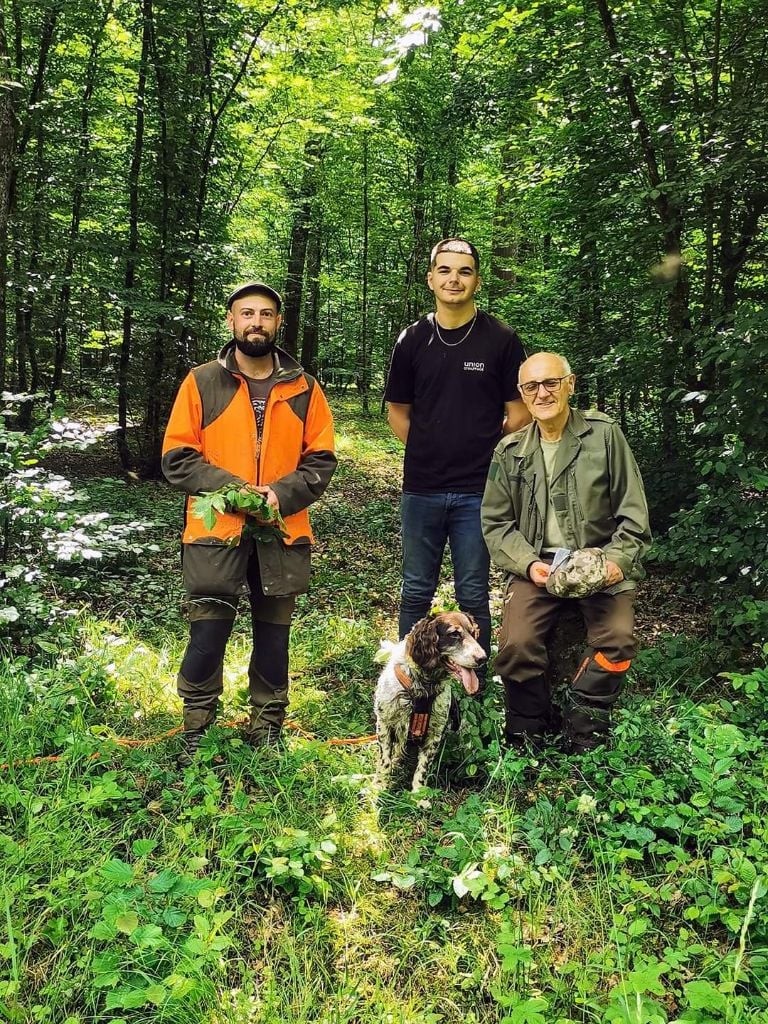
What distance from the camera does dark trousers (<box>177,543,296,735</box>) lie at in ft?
11.4

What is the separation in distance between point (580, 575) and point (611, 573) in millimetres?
156

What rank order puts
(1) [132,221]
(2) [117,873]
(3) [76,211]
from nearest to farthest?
1. (2) [117,873]
2. (1) [132,221]
3. (3) [76,211]

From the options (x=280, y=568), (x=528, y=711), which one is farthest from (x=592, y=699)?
(x=280, y=568)

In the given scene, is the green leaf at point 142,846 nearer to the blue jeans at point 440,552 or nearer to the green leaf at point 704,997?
the blue jeans at point 440,552

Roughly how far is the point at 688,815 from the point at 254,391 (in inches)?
116

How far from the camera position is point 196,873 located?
9.25 ft

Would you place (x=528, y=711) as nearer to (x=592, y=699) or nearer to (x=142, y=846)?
(x=592, y=699)

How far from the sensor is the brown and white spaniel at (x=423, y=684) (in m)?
3.19

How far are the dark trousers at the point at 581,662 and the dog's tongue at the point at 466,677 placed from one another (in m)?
0.39

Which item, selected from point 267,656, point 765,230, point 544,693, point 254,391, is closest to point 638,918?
point 544,693

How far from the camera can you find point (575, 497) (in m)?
3.49

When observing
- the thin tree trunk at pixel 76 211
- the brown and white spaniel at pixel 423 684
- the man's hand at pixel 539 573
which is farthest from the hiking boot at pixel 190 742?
the thin tree trunk at pixel 76 211

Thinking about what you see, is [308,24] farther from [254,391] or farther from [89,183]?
[254,391]

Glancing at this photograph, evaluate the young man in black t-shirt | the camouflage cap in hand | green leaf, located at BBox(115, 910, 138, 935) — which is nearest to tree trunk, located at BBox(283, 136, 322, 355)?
the young man in black t-shirt
